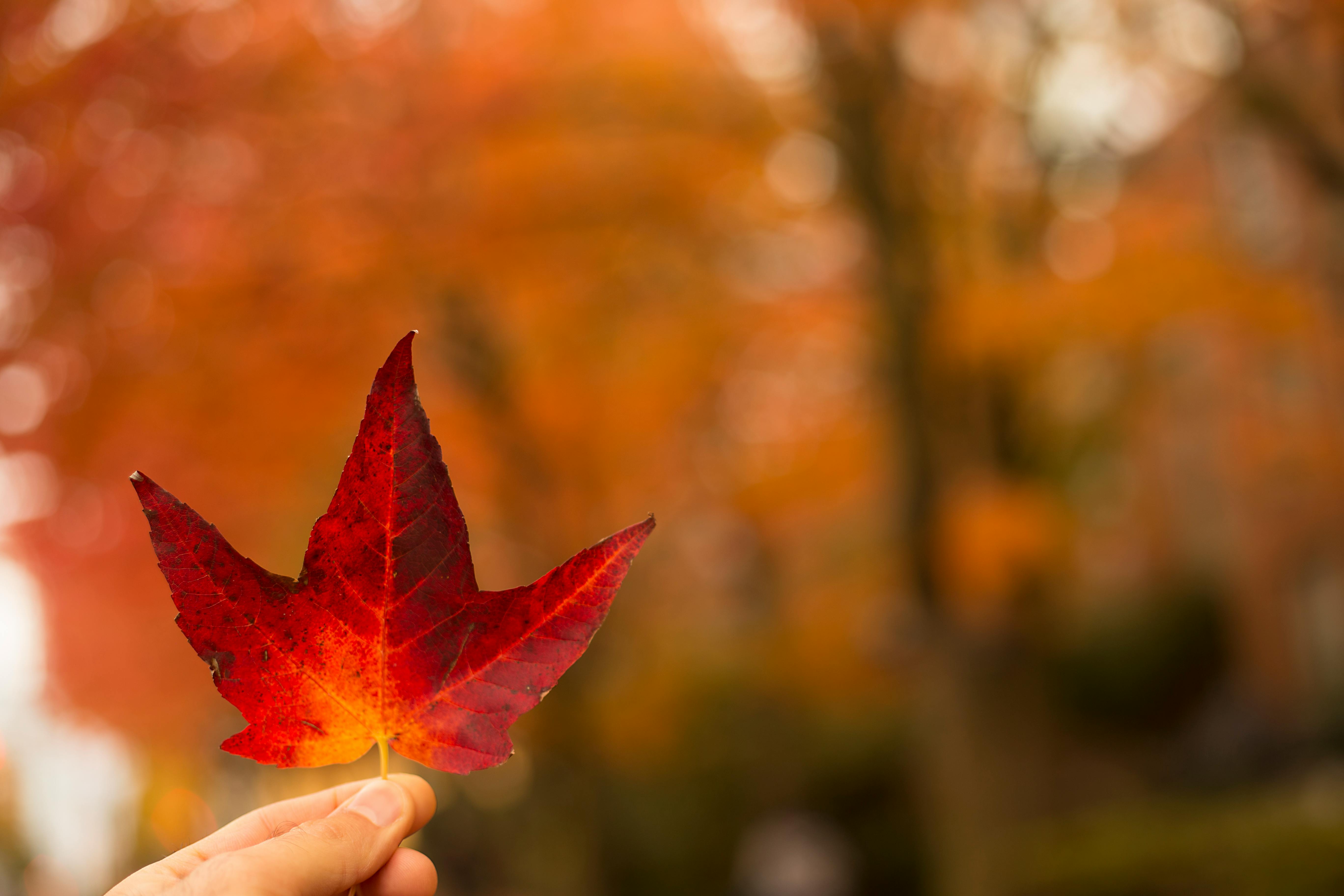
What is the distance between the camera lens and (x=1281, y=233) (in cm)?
1159

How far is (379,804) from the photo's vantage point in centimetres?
95

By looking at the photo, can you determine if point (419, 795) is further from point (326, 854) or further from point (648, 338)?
point (648, 338)

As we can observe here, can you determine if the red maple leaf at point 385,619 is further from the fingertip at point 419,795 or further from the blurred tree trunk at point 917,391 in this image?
the blurred tree trunk at point 917,391

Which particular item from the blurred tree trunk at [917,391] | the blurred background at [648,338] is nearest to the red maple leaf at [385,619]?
the blurred background at [648,338]

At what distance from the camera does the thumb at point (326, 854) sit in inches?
33.7

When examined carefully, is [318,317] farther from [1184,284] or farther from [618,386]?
[1184,284]

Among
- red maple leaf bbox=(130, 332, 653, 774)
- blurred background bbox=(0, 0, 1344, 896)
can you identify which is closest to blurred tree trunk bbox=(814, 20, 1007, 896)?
blurred background bbox=(0, 0, 1344, 896)

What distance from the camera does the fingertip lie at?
98 cm

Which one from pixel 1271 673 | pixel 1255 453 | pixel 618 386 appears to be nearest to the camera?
pixel 618 386

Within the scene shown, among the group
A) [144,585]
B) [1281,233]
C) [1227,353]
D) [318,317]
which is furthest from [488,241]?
[1227,353]

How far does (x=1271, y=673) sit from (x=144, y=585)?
14.3 m

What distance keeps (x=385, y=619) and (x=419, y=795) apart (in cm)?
21

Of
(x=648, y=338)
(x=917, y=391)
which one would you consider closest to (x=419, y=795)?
(x=917, y=391)

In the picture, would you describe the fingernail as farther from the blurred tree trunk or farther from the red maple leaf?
the blurred tree trunk
